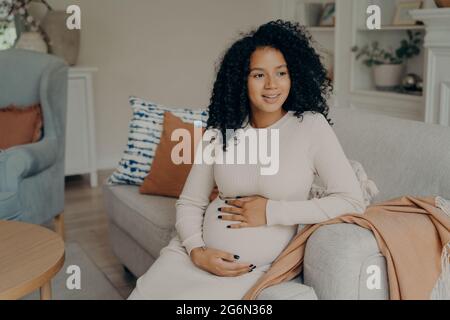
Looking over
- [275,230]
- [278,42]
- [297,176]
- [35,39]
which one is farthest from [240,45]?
[35,39]

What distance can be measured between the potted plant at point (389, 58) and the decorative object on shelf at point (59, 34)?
203 centimetres

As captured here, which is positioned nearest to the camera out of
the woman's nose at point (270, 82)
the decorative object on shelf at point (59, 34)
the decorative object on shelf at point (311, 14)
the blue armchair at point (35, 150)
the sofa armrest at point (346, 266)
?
the sofa armrest at point (346, 266)

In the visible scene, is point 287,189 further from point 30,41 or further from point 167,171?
point 30,41

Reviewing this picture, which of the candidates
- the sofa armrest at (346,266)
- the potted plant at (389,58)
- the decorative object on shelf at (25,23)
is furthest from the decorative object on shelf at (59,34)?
the sofa armrest at (346,266)

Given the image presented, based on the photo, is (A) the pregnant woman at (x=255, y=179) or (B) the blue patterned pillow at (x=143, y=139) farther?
(B) the blue patterned pillow at (x=143, y=139)

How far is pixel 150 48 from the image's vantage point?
16.1ft

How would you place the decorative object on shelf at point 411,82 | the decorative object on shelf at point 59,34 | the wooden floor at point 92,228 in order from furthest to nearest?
the decorative object on shelf at point 59,34 → the decorative object on shelf at point 411,82 → the wooden floor at point 92,228

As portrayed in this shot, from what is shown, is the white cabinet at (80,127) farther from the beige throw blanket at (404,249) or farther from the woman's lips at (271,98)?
the beige throw blanket at (404,249)

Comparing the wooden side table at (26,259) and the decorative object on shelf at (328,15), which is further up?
the decorative object on shelf at (328,15)

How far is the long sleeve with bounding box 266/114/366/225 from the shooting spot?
56.5 inches

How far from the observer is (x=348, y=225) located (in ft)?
4.44

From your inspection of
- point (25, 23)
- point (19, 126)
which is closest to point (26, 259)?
point (19, 126)

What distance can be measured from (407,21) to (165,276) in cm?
296

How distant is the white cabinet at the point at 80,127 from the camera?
4.23 meters
